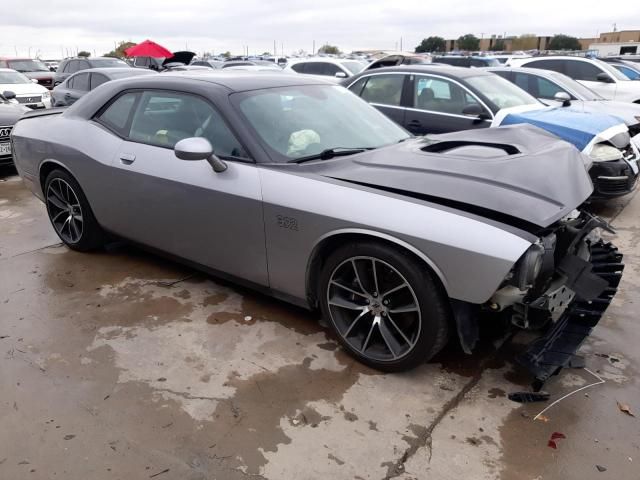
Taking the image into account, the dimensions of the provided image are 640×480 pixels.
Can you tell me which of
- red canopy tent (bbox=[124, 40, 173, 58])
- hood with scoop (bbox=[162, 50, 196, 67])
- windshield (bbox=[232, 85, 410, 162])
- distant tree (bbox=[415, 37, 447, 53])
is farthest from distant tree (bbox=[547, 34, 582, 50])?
windshield (bbox=[232, 85, 410, 162])

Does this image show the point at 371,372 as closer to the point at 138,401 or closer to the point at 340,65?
the point at 138,401

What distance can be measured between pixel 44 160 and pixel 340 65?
9983mm

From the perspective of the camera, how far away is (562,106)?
722 centimetres

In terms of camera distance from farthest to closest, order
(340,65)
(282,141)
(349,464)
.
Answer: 1. (340,65)
2. (282,141)
3. (349,464)

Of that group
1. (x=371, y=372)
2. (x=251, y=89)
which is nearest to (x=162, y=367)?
(x=371, y=372)

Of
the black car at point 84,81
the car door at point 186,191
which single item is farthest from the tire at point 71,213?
the black car at point 84,81

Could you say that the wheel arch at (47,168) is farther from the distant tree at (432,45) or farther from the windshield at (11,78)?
the distant tree at (432,45)

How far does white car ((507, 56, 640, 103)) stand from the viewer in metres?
11.2

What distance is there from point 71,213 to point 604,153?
533 cm

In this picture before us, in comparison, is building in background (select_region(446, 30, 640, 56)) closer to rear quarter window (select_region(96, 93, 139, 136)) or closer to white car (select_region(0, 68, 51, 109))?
white car (select_region(0, 68, 51, 109))

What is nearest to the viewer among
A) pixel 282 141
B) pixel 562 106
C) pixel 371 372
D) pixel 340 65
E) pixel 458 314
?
pixel 458 314

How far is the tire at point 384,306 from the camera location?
105 inches

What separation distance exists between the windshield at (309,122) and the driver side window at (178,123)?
0.19 meters

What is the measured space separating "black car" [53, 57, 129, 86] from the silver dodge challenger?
12.5 m
